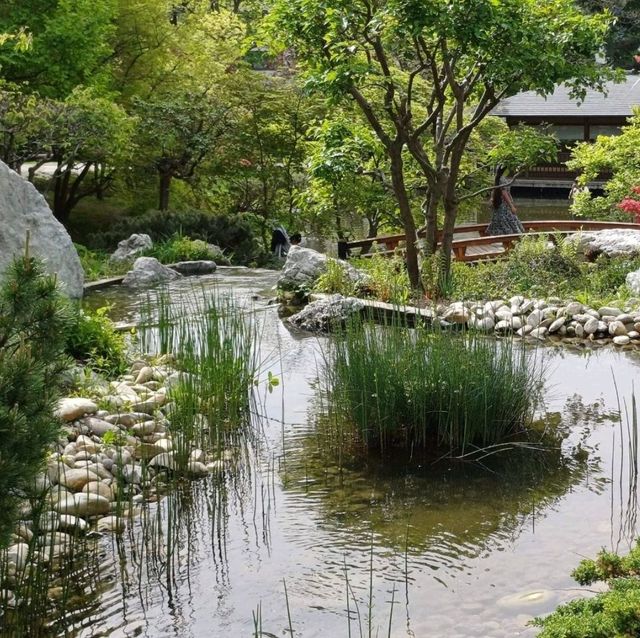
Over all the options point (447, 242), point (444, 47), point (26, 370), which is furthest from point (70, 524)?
point (447, 242)

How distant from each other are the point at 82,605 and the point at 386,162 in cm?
1080

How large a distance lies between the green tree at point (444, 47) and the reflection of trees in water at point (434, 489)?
4.30 m

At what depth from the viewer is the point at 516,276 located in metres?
11.5

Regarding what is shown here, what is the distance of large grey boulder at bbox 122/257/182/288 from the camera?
42.0 ft

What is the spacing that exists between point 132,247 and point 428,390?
32.5 feet

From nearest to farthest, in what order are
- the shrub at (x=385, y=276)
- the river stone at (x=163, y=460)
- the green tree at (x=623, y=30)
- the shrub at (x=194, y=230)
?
the river stone at (x=163, y=460) < the shrub at (x=385, y=276) < the shrub at (x=194, y=230) < the green tree at (x=623, y=30)

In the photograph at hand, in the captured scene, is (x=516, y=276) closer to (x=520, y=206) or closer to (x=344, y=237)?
(x=344, y=237)

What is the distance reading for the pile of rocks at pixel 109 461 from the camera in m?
4.62

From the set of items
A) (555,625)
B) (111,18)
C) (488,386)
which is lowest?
(555,625)

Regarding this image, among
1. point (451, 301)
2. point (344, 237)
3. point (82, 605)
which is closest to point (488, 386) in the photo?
point (82, 605)

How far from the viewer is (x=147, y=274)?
510 inches

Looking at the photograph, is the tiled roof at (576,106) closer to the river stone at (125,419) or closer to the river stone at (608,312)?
the river stone at (608,312)

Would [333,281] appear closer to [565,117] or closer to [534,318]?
[534,318]

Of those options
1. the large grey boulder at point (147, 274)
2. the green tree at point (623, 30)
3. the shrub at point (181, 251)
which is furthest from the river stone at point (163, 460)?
the green tree at point (623, 30)
